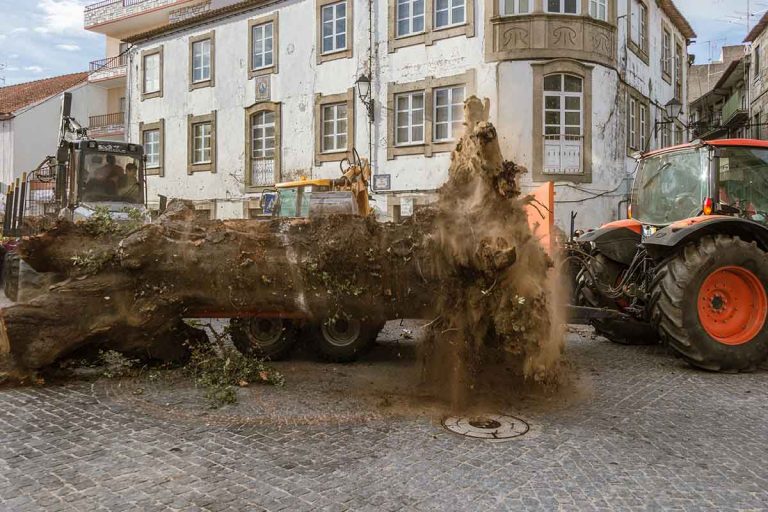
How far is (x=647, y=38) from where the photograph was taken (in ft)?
65.9

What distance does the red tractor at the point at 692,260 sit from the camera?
604 cm

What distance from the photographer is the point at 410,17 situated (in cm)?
1792

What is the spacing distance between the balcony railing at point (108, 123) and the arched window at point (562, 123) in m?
20.7

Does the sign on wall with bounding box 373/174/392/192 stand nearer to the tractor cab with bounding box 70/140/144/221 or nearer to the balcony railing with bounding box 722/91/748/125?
the tractor cab with bounding box 70/140/144/221

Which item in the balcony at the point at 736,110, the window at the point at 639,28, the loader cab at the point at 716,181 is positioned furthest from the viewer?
the balcony at the point at 736,110

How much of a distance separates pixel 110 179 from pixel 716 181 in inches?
412

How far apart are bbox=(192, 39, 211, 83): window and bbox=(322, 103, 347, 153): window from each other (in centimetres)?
609

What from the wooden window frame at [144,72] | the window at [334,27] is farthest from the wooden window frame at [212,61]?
the window at [334,27]

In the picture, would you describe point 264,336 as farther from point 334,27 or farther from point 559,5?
point 334,27

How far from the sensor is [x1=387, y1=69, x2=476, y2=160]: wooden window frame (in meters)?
16.8

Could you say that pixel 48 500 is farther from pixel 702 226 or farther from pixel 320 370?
pixel 702 226

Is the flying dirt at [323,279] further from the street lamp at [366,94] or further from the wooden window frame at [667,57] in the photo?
the wooden window frame at [667,57]

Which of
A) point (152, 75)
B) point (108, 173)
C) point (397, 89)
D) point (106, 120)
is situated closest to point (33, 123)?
point (106, 120)

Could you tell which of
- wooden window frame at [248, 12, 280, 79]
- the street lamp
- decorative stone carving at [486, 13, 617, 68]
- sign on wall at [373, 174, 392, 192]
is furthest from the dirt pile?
wooden window frame at [248, 12, 280, 79]
